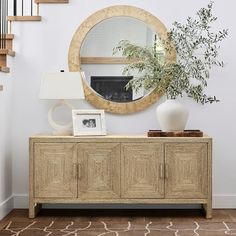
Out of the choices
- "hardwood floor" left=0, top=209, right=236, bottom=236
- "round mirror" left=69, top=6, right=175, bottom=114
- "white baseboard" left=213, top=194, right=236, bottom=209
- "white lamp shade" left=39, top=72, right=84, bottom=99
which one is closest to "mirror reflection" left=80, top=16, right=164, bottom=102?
"round mirror" left=69, top=6, right=175, bottom=114

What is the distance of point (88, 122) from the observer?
4262mm

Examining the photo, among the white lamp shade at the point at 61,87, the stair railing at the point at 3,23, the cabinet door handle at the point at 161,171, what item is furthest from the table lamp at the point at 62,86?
the cabinet door handle at the point at 161,171

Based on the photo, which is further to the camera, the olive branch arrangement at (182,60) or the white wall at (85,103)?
the white wall at (85,103)

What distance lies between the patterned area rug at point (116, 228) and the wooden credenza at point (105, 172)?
0.22 metres

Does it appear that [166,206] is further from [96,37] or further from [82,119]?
[96,37]

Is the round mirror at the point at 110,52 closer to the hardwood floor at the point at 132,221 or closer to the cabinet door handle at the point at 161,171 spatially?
the cabinet door handle at the point at 161,171

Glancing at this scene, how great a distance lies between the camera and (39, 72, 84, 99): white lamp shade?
13.8 ft

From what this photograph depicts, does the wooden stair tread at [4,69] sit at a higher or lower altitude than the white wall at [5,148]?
higher

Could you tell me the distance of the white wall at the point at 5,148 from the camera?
4.16 meters

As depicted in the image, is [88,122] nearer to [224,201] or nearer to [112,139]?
[112,139]

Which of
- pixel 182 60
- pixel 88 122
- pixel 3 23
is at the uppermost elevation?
pixel 3 23

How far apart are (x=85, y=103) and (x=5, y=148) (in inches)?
32.1

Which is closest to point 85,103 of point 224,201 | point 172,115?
point 172,115

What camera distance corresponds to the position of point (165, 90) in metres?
4.32
